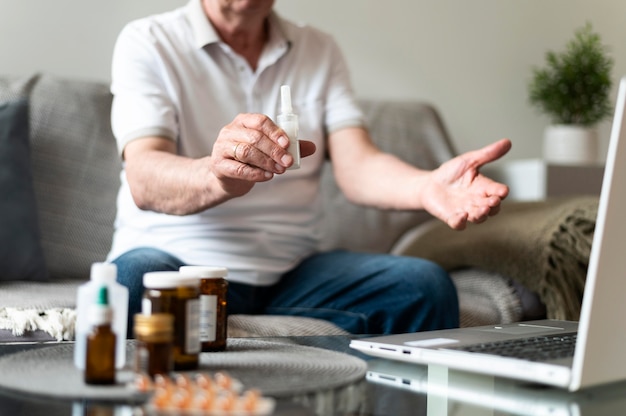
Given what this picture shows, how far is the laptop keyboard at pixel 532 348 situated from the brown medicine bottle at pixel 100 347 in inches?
14.5

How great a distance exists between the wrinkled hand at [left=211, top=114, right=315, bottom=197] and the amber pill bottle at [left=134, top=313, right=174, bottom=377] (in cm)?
39

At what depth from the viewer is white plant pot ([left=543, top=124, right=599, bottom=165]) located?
2408mm

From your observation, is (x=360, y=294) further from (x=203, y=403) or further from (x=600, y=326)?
(x=203, y=403)

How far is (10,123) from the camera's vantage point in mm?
1729

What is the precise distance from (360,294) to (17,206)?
2.48ft

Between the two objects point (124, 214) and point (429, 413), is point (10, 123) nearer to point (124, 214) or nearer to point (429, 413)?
point (124, 214)

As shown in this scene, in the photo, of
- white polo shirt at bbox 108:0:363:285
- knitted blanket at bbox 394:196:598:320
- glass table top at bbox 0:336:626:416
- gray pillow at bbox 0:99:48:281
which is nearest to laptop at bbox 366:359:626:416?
glass table top at bbox 0:336:626:416

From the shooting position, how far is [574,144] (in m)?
2.41

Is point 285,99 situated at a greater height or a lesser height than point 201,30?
lesser

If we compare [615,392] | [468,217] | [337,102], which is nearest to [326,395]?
[615,392]

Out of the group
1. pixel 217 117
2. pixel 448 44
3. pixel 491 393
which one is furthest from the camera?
pixel 448 44

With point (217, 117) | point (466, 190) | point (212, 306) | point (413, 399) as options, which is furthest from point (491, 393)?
point (217, 117)

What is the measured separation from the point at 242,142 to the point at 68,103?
0.98m

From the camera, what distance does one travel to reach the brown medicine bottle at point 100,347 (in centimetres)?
67
